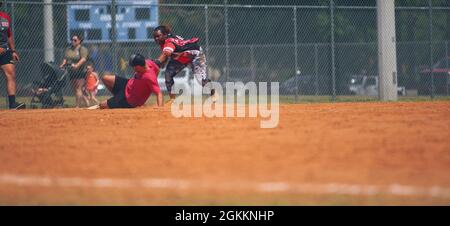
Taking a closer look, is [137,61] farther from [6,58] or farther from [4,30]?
[4,30]

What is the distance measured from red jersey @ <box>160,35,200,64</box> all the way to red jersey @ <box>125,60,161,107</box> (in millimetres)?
711

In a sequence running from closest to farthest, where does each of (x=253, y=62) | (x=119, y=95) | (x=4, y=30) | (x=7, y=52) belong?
(x=119, y=95)
(x=7, y=52)
(x=4, y=30)
(x=253, y=62)

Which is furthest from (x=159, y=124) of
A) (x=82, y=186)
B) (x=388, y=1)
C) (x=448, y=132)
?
(x=388, y=1)

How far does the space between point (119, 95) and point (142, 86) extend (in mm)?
655

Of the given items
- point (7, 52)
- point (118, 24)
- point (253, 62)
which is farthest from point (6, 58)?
point (253, 62)

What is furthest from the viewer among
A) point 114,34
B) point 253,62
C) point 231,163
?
point 253,62

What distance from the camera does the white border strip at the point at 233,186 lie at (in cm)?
596

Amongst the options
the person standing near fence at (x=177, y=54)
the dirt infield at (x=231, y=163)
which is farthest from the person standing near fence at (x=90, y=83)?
the dirt infield at (x=231, y=163)

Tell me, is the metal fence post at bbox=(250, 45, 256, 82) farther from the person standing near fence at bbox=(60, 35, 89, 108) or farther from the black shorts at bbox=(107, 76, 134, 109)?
the black shorts at bbox=(107, 76, 134, 109)

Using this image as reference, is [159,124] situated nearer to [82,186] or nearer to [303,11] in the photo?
[82,186]

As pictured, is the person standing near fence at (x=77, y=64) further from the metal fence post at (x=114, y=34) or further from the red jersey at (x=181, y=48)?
the red jersey at (x=181, y=48)

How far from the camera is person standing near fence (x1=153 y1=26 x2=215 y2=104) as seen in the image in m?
15.2

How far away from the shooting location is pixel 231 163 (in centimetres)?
729

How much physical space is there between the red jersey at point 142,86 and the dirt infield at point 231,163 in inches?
133
